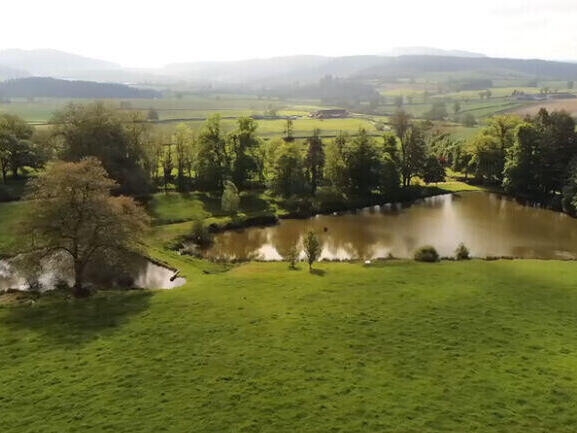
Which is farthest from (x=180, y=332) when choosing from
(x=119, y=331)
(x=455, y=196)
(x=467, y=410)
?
(x=455, y=196)

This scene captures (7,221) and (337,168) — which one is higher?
(337,168)

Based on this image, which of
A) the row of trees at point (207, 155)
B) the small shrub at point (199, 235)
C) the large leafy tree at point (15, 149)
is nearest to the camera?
the small shrub at point (199, 235)

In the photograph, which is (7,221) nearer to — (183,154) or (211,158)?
(183,154)

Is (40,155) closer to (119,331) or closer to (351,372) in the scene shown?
(119,331)

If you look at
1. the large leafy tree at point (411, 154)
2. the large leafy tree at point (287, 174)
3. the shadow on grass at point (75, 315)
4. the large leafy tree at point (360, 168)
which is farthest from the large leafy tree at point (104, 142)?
the large leafy tree at point (411, 154)

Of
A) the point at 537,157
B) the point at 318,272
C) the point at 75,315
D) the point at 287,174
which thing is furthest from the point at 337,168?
the point at 75,315

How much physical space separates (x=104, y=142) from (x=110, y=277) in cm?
3144

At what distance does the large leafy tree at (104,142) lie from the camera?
70.2 metres

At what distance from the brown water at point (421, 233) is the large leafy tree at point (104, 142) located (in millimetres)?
18399

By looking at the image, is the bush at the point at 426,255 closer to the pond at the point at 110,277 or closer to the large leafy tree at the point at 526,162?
the pond at the point at 110,277

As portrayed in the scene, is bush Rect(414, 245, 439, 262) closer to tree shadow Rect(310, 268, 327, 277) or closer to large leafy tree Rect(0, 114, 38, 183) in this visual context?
tree shadow Rect(310, 268, 327, 277)

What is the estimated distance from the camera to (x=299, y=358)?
1187 inches

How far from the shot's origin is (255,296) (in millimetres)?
39750

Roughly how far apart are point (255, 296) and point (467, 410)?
1887 centimetres
